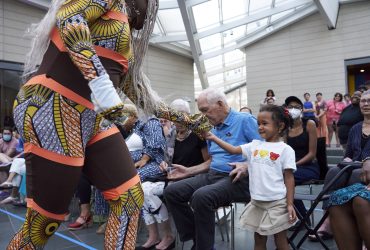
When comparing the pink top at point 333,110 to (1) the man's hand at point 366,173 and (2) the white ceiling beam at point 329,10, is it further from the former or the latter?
(1) the man's hand at point 366,173

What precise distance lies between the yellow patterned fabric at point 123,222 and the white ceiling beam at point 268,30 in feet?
40.0

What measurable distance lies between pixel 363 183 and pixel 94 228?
2.90 metres

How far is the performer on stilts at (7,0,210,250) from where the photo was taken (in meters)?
1.40

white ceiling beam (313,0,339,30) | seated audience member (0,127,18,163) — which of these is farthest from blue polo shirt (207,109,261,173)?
white ceiling beam (313,0,339,30)

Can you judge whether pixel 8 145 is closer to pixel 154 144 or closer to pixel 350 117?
pixel 154 144

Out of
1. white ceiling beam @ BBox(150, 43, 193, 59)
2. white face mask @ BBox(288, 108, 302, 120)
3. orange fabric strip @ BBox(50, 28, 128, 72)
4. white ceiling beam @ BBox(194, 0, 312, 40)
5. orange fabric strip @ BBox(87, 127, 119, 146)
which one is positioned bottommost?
orange fabric strip @ BBox(87, 127, 119, 146)

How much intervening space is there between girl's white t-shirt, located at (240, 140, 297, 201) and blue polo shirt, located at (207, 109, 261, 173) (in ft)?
1.31

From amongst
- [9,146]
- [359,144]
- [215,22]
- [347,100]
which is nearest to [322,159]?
[359,144]

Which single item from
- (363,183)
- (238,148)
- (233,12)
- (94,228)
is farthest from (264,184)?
(233,12)

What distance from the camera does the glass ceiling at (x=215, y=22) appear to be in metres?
11.3

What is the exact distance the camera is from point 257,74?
14211 mm

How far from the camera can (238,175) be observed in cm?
260

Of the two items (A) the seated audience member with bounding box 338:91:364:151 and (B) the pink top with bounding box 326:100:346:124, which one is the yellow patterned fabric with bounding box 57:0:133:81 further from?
(B) the pink top with bounding box 326:100:346:124

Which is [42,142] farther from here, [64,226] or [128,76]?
[64,226]
